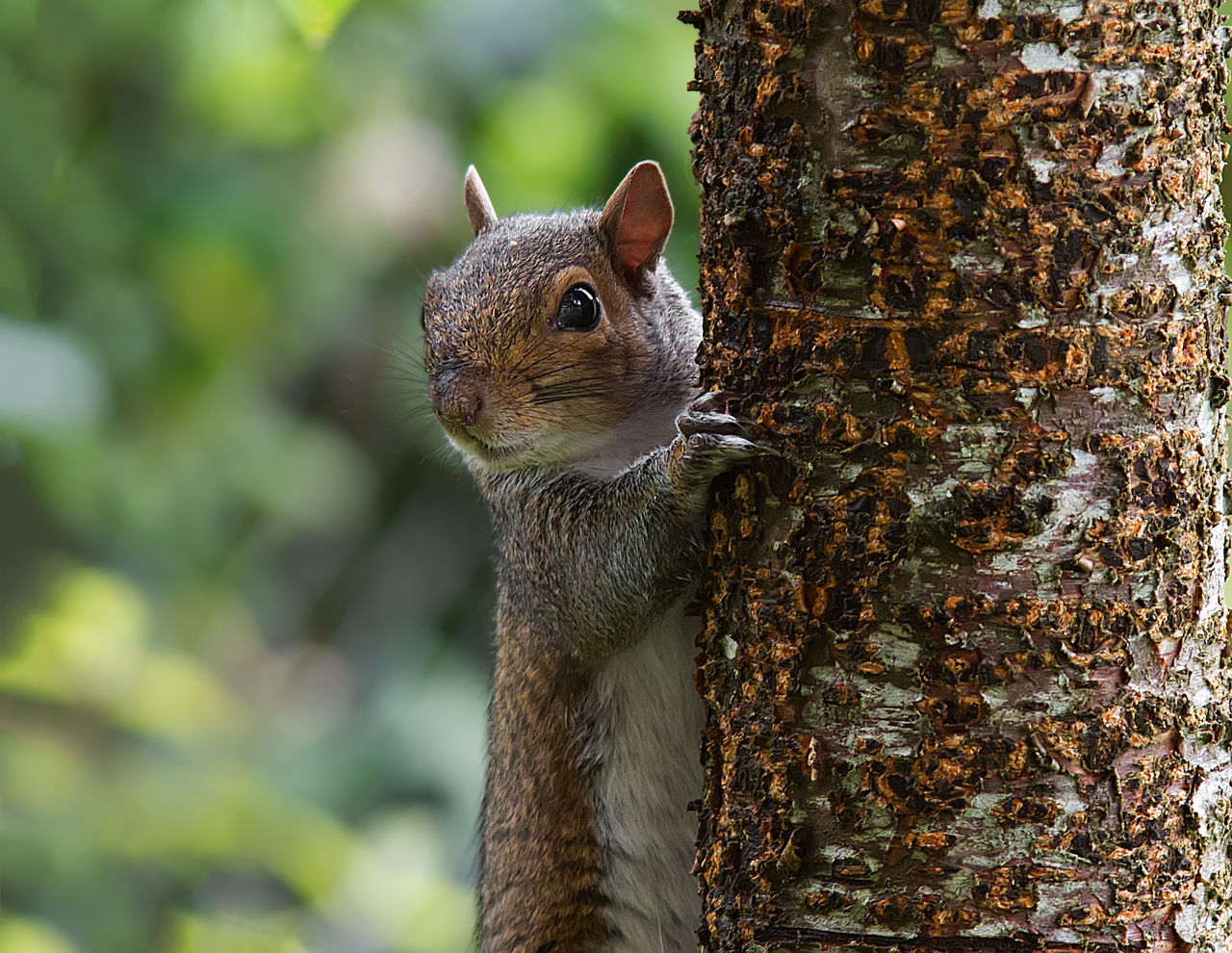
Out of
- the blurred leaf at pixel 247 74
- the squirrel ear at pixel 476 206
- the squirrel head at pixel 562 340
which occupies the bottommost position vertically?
the squirrel head at pixel 562 340

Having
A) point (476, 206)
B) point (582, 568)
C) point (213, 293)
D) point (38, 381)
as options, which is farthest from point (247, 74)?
point (582, 568)

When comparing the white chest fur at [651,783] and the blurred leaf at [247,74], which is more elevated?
the blurred leaf at [247,74]

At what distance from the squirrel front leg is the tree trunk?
1.01ft

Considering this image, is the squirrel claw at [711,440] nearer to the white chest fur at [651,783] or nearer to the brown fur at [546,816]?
the white chest fur at [651,783]

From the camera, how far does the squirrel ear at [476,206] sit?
221 centimetres

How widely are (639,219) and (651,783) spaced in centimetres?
77

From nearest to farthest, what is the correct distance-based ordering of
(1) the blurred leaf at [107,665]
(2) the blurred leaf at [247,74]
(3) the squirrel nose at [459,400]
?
(3) the squirrel nose at [459,400] < (1) the blurred leaf at [107,665] < (2) the blurred leaf at [247,74]

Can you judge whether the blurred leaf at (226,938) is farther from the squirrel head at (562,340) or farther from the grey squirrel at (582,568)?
the squirrel head at (562,340)

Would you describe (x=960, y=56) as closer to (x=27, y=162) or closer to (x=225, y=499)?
(x=27, y=162)

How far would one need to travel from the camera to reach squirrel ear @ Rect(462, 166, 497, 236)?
221cm

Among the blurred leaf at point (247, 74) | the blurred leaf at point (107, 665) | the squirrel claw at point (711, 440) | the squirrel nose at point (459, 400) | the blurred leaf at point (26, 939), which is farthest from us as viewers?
the blurred leaf at point (247, 74)

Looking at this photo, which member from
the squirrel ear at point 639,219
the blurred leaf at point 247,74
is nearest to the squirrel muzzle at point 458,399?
the squirrel ear at point 639,219

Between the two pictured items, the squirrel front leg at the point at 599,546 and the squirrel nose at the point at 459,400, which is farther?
the squirrel nose at the point at 459,400

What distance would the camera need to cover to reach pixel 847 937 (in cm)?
118
